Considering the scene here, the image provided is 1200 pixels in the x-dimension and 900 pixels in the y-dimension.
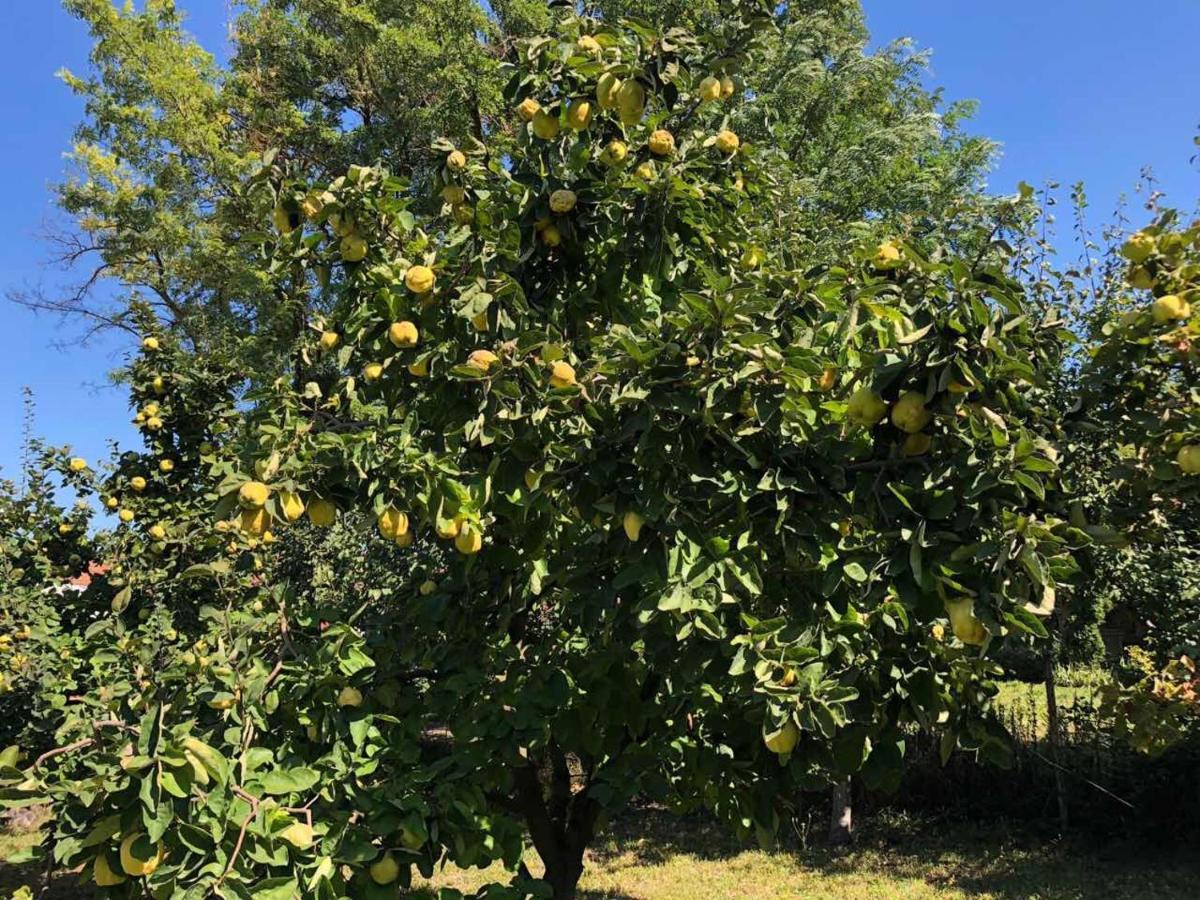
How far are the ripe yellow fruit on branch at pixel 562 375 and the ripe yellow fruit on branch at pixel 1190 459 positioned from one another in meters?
1.58

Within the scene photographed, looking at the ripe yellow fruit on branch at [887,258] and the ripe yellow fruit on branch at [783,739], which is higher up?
the ripe yellow fruit on branch at [887,258]

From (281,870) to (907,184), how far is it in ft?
27.9

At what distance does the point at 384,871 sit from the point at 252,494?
944 mm

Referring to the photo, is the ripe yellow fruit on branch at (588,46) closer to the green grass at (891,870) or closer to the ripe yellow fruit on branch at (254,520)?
the ripe yellow fruit on branch at (254,520)

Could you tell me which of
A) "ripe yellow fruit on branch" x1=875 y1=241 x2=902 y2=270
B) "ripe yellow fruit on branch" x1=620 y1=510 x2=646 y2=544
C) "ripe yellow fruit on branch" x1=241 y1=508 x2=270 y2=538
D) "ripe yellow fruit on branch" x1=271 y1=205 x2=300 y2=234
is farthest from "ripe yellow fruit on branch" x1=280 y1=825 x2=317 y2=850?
"ripe yellow fruit on branch" x1=875 y1=241 x2=902 y2=270

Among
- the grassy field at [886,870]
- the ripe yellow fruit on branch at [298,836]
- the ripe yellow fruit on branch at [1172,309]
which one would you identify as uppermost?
the ripe yellow fruit on branch at [1172,309]

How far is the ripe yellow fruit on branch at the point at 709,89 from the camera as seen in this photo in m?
2.33

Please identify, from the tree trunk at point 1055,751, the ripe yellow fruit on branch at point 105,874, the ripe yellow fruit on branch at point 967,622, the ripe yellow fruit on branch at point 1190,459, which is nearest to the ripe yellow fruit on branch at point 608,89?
the ripe yellow fruit on branch at point 967,622

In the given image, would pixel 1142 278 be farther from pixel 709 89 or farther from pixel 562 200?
pixel 562 200

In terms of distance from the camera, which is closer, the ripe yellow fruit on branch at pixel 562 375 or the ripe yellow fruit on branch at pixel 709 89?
the ripe yellow fruit on branch at pixel 562 375

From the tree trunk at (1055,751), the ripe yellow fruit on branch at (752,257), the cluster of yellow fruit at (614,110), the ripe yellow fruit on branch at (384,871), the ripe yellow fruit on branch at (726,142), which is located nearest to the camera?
the ripe yellow fruit on branch at (384,871)

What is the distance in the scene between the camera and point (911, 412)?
67.4 inches

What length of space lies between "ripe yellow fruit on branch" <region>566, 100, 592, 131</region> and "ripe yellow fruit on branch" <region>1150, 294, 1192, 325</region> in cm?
164

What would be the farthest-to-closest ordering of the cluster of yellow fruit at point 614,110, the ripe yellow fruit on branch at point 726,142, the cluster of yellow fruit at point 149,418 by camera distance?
1. the cluster of yellow fruit at point 149,418
2. the ripe yellow fruit on branch at point 726,142
3. the cluster of yellow fruit at point 614,110
